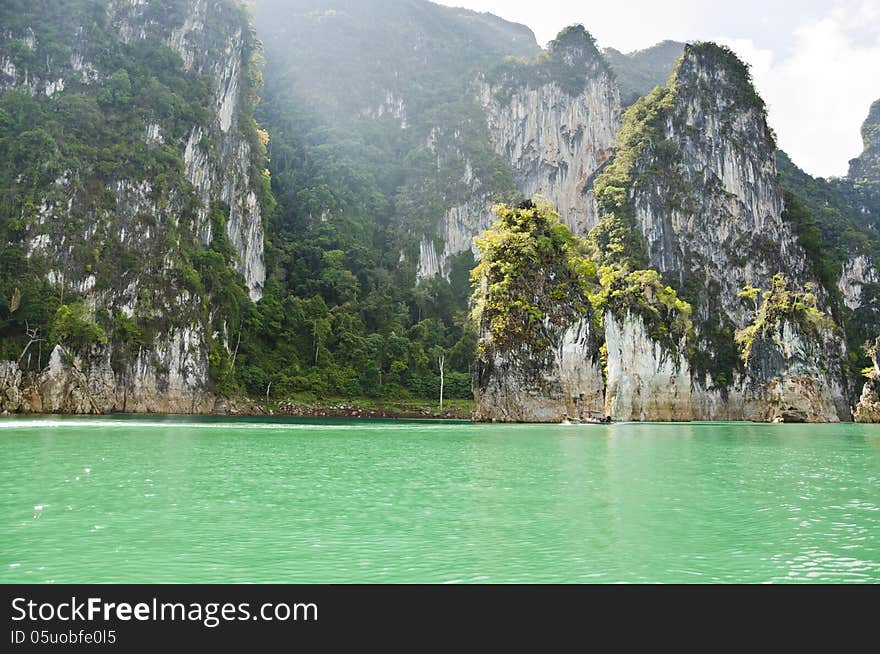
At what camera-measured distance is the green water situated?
254 inches

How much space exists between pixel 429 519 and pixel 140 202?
5957 cm

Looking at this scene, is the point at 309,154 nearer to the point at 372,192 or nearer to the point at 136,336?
the point at 372,192

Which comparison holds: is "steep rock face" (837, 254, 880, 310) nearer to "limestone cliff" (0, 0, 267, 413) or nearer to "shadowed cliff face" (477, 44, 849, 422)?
"shadowed cliff face" (477, 44, 849, 422)

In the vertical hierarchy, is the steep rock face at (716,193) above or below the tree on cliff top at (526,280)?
above

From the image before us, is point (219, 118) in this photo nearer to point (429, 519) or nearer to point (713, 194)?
point (713, 194)

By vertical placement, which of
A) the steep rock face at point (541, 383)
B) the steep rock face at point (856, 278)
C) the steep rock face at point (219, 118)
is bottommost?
the steep rock face at point (541, 383)

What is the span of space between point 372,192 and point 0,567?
331 feet

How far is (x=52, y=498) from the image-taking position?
10.1 metres

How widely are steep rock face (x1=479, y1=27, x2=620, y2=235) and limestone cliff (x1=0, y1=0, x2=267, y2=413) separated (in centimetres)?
4727

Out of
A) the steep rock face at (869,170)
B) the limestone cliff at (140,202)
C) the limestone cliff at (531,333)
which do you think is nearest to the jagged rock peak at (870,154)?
the steep rock face at (869,170)

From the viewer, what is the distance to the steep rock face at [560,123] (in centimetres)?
10812

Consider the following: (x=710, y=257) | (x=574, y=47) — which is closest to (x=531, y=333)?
(x=710, y=257)

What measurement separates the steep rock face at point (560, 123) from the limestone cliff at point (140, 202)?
155 feet

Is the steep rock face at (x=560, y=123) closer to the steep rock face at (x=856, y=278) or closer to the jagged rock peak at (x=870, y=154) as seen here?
the steep rock face at (x=856, y=278)
